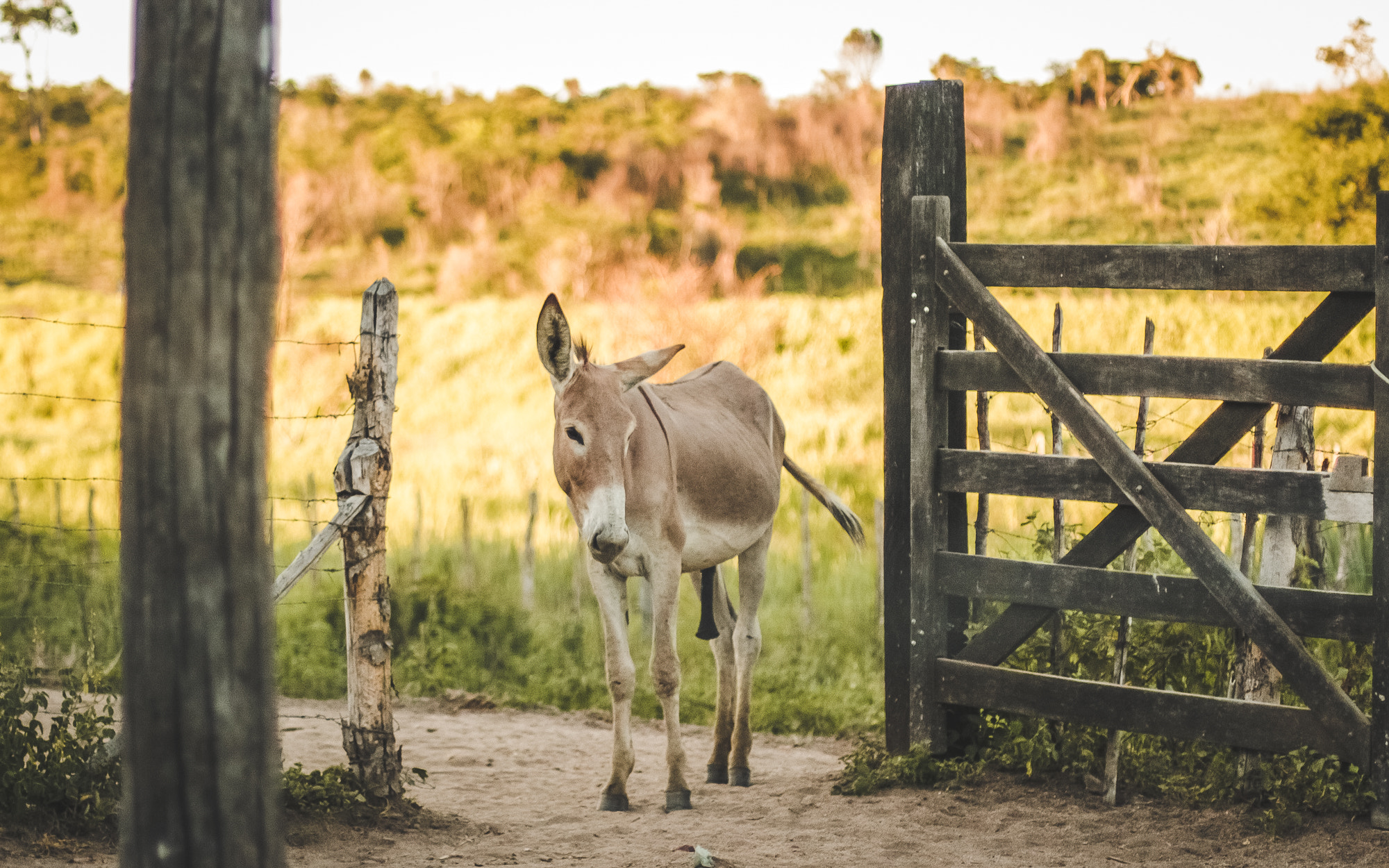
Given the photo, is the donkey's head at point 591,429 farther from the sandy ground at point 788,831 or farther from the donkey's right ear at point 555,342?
the sandy ground at point 788,831

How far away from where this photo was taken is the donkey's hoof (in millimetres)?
5629

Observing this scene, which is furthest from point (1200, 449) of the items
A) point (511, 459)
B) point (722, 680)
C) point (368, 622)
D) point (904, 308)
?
point (511, 459)

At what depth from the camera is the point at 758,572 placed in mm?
6844

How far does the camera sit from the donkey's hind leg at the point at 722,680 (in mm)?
6383

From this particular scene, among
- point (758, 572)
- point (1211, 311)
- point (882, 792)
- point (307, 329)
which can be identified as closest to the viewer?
point (882, 792)

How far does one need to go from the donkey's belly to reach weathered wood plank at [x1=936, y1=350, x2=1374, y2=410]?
5.16ft

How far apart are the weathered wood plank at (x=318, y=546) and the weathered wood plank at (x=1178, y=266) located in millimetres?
3094

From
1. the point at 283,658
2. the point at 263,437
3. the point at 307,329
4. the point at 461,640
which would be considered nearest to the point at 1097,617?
the point at 263,437

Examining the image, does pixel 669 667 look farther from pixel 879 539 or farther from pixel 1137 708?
pixel 879 539

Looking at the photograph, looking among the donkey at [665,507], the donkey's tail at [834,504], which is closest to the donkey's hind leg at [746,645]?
the donkey at [665,507]

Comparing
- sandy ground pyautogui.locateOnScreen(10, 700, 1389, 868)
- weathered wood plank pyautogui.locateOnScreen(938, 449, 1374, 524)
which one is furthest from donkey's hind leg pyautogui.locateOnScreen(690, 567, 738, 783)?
weathered wood plank pyautogui.locateOnScreen(938, 449, 1374, 524)

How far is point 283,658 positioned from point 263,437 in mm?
7201

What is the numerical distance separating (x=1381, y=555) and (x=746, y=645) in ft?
10.8

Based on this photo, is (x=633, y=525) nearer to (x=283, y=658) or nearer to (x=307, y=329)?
(x=283, y=658)
